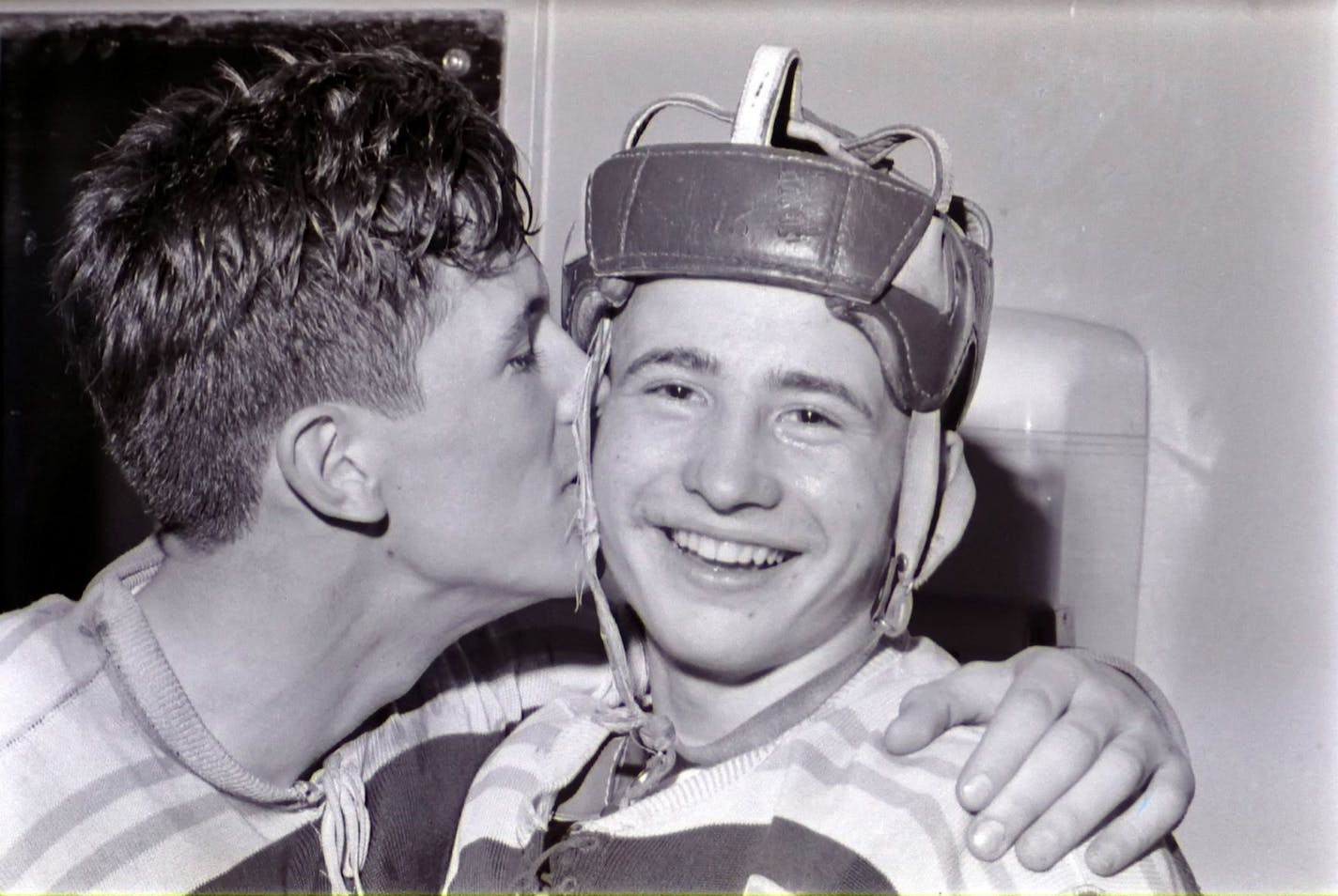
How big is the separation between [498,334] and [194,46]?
1.52 m

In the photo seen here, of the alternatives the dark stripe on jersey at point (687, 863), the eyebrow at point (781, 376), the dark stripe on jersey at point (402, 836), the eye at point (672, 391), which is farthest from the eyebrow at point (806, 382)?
the dark stripe on jersey at point (402, 836)

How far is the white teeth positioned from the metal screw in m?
1.56

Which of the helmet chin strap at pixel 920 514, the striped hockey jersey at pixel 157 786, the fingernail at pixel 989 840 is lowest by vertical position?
the striped hockey jersey at pixel 157 786

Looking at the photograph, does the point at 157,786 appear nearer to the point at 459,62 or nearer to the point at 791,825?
the point at 791,825

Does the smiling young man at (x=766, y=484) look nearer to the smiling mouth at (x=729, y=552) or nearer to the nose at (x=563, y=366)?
the smiling mouth at (x=729, y=552)

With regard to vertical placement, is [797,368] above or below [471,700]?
above

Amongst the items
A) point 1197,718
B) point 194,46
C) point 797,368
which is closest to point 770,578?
point 797,368

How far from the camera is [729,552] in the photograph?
1532 mm

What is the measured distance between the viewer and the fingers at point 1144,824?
1349 mm

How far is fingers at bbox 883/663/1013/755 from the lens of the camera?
1.42 m

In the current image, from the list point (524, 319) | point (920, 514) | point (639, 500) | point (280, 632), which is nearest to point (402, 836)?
point (280, 632)

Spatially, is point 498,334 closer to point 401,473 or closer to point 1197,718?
point 401,473

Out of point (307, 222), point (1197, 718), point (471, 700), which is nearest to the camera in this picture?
point (307, 222)

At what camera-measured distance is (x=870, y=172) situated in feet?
5.07
